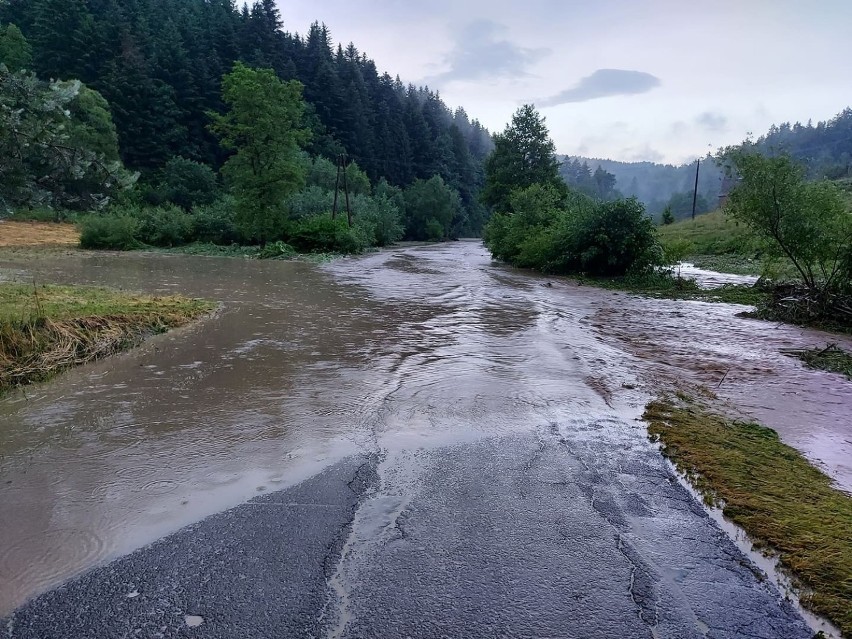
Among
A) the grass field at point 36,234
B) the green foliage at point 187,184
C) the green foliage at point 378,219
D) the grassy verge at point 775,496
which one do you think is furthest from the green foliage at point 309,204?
the grassy verge at point 775,496

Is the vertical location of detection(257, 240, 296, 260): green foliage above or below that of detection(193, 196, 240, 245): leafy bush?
below

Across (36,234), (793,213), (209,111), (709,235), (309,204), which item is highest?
(209,111)

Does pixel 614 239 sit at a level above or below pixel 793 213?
below

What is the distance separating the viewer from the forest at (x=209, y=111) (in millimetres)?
49625

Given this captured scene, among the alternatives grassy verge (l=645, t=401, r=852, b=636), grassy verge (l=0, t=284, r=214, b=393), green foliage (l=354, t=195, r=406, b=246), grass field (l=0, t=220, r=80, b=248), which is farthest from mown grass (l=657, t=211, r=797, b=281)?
grass field (l=0, t=220, r=80, b=248)

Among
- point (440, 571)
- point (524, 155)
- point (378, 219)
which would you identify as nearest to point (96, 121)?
point (378, 219)

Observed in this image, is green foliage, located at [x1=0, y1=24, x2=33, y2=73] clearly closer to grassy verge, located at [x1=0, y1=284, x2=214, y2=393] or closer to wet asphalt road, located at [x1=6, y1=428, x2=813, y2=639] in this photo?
grassy verge, located at [x1=0, y1=284, x2=214, y2=393]

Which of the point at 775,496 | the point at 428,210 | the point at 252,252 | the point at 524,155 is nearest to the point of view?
the point at 775,496

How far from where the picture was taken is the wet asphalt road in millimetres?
3055

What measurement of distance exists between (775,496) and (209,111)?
40891 mm

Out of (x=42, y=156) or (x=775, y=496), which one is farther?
(x=42, y=156)

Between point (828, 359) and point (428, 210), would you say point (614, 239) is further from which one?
point (428, 210)

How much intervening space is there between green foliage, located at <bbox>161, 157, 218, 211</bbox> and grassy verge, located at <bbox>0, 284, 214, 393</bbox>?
4713cm

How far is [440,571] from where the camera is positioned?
354cm
